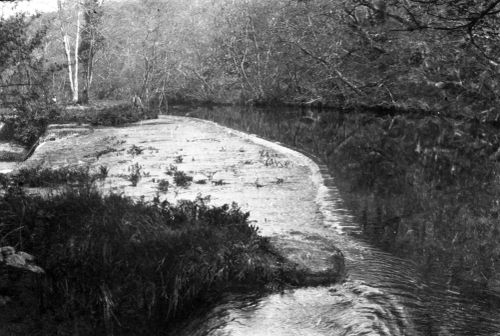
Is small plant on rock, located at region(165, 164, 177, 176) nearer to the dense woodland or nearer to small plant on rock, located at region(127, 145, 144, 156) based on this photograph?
small plant on rock, located at region(127, 145, 144, 156)

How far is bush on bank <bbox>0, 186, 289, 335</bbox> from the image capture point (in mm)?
5191

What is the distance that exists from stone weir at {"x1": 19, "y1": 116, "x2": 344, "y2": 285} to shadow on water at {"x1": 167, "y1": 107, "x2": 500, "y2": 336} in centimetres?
40

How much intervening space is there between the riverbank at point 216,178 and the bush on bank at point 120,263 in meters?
0.06

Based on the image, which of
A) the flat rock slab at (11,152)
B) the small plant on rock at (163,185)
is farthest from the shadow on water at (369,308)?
the flat rock slab at (11,152)

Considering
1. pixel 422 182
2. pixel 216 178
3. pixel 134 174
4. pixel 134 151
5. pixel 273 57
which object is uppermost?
pixel 273 57

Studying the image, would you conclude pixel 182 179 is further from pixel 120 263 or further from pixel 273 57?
pixel 273 57

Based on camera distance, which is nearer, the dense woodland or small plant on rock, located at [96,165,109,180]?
the dense woodland

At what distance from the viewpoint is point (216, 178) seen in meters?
11.9

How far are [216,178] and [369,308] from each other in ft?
22.4

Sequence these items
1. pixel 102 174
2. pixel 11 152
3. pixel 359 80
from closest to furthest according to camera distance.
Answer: pixel 102 174 → pixel 11 152 → pixel 359 80

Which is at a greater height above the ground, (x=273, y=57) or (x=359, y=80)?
(x=273, y=57)

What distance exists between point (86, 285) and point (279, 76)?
34093 mm

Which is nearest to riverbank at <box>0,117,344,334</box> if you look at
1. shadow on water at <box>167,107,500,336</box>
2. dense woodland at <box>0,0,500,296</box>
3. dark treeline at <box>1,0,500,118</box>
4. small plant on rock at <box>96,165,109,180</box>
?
small plant on rock at <box>96,165,109,180</box>

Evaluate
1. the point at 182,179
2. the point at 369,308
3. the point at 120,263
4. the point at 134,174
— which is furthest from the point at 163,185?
the point at 369,308
